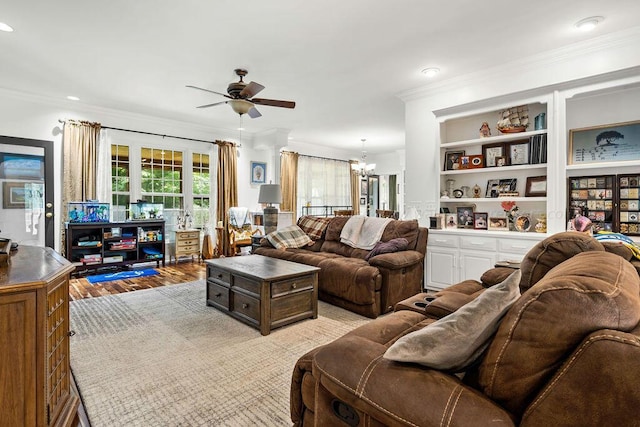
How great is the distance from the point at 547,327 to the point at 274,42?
10.9 feet

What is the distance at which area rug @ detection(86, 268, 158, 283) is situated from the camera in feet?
15.9

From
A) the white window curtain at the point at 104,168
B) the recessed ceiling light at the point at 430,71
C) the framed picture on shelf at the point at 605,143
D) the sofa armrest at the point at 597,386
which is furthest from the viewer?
the white window curtain at the point at 104,168

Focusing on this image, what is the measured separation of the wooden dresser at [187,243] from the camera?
612 centimetres

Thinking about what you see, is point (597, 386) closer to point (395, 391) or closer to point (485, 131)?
point (395, 391)

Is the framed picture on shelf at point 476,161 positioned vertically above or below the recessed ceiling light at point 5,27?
below

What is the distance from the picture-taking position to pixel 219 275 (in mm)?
3410

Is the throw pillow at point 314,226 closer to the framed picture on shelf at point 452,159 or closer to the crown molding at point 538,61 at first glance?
the framed picture on shelf at point 452,159

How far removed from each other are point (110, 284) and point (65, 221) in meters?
1.38

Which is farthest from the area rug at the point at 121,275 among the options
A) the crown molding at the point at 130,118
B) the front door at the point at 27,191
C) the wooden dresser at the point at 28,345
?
the wooden dresser at the point at 28,345

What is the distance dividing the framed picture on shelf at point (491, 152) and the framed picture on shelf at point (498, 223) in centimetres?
67

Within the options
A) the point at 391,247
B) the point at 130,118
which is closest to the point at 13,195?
the point at 130,118

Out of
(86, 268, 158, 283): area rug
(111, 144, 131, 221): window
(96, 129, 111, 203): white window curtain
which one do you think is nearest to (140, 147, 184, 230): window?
(111, 144, 131, 221): window

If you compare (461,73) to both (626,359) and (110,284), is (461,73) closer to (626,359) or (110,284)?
(626,359)

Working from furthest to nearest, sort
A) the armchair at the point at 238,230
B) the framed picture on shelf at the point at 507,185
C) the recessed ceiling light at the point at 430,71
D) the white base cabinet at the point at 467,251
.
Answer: the armchair at the point at 238,230 < the framed picture on shelf at the point at 507,185 < the recessed ceiling light at the point at 430,71 < the white base cabinet at the point at 467,251
